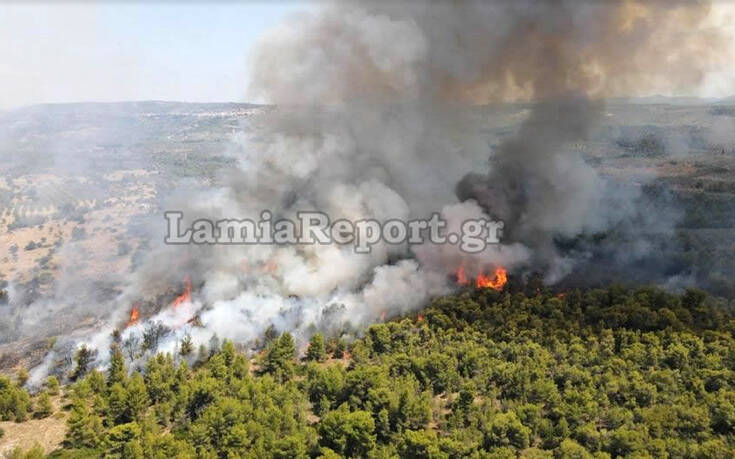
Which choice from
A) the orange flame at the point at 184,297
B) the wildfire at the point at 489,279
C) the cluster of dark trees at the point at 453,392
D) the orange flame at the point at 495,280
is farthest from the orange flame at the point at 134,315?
the orange flame at the point at 495,280

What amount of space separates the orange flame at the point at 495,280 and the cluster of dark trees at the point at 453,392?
271 inches

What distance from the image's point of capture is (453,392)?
128ft

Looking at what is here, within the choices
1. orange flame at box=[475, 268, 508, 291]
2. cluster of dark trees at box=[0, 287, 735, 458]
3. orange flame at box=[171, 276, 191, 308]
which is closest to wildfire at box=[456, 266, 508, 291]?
orange flame at box=[475, 268, 508, 291]

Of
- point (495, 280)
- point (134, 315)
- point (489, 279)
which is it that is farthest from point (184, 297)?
point (495, 280)

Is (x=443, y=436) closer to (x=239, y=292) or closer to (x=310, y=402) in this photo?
(x=310, y=402)

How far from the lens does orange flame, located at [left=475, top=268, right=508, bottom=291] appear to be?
55906 millimetres

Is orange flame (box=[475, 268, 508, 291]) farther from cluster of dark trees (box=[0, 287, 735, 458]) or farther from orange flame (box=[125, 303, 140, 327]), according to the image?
orange flame (box=[125, 303, 140, 327])

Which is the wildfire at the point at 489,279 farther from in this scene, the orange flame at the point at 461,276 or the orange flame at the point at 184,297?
the orange flame at the point at 184,297

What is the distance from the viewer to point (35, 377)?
134ft

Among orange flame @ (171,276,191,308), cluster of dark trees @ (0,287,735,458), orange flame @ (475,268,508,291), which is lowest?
cluster of dark trees @ (0,287,735,458)

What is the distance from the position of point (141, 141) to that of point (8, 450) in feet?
579

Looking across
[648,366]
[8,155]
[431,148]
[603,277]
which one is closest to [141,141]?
[8,155]

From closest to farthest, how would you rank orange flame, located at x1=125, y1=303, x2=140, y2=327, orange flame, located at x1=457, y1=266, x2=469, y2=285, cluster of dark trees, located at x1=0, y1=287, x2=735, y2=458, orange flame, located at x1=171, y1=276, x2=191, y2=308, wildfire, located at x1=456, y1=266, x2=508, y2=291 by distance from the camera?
cluster of dark trees, located at x1=0, y1=287, x2=735, y2=458, orange flame, located at x1=125, y1=303, x2=140, y2=327, orange flame, located at x1=171, y1=276, x2=191, y2=308, wildfire, located at x1=456, y1=266, x2=508, y2=291, orange flame, located at x1=457, y1=266, x2=469, y2=285

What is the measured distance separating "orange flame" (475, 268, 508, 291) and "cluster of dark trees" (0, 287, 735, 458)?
689 cm
